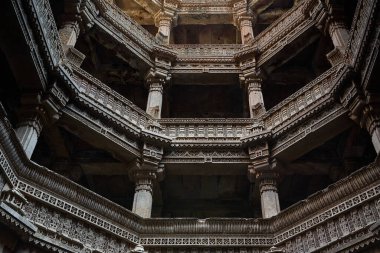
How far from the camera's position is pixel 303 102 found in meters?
11.3

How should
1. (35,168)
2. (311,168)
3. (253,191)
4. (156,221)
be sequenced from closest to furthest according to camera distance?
(35,168), (156,221), (311,168), (253,191)

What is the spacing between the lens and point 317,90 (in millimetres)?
11125

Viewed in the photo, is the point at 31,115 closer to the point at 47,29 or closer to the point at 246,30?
the point at 47,29

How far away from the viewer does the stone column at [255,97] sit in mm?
12846

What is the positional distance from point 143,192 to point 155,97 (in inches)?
168

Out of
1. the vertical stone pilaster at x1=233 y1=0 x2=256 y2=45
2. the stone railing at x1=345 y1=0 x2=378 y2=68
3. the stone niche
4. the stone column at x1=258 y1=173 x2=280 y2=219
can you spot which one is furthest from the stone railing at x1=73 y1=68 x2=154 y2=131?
the stone niche

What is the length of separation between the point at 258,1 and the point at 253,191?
999 cm

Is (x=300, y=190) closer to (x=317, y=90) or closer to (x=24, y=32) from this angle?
(x=317, y=90)

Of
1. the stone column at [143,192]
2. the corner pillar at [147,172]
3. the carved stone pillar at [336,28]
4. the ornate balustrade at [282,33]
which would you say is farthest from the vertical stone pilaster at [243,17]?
the stone column at [143,192]

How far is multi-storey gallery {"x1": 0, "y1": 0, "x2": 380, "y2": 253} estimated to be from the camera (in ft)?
23.9

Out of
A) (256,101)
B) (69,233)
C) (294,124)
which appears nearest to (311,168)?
(294,124)

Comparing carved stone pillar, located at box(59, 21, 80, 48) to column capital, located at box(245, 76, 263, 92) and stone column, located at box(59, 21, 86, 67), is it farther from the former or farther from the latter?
column capital, located at box(245, 76, 263, 92)

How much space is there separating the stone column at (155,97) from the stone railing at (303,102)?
3573mm

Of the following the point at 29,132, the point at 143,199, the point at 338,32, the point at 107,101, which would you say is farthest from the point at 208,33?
the point at 29,132
